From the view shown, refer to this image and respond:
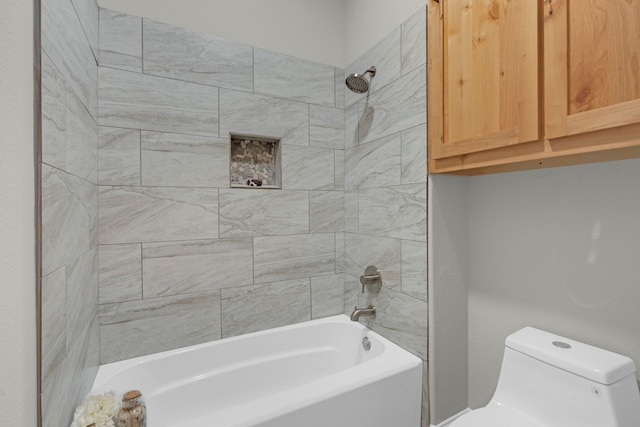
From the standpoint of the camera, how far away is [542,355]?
118 centimetres

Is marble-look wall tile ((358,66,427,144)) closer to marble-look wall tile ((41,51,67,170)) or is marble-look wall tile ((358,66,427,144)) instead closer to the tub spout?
the tub spout

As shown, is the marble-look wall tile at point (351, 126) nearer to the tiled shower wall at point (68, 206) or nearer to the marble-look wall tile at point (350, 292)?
the marble-look wall tile at point (350, 292)

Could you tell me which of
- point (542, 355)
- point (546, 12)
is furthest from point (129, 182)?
point (542, 355)

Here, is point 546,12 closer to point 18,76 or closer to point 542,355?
point 542,355

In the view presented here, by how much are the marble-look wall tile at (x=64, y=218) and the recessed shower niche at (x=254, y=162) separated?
0.78 meters

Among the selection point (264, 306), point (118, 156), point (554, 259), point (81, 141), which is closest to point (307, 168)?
point (264, 306)

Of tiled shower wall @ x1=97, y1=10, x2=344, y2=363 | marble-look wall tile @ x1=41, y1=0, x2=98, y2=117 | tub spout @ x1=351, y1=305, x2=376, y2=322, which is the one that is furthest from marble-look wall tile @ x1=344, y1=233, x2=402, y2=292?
marble-look wall tile @ x1=41, y1=0, x2=98, y2=117

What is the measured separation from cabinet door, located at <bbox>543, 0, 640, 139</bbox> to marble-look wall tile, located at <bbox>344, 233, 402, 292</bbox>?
38.7 inches

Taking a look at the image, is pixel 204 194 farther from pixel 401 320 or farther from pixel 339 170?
pixel 401 320

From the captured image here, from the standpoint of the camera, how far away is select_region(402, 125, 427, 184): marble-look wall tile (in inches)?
62.4

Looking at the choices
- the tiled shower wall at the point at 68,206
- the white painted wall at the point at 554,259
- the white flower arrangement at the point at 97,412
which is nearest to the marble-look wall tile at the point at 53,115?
the tiled shower wall at the point at 68,206

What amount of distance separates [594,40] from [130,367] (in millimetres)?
2385

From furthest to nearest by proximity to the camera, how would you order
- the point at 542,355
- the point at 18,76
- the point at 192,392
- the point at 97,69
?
1. the point at 192,392
2. the point at 97,69
3. the point at 542,355
4. the point at 18,76

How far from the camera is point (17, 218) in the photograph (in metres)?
0.72
